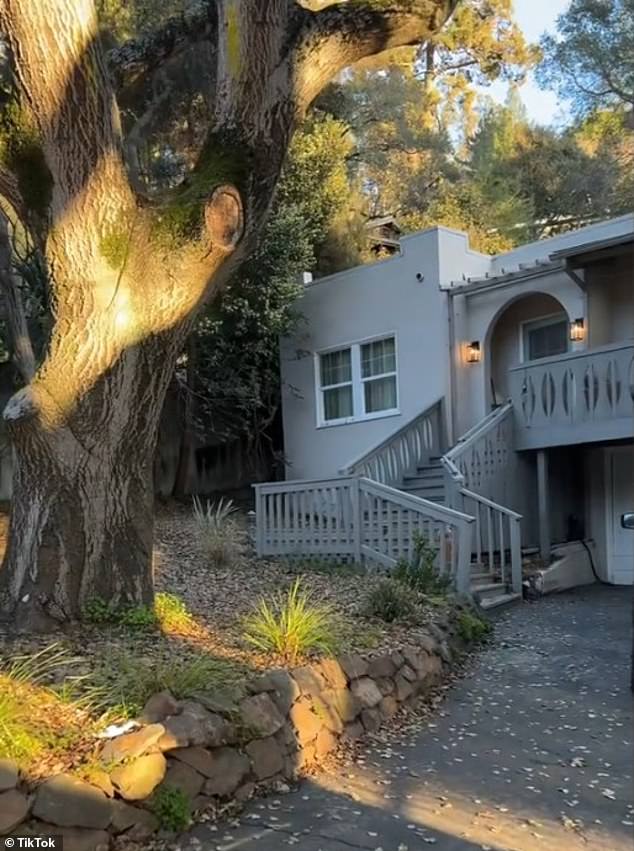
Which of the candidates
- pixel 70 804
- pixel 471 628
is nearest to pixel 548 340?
pixel 471 628

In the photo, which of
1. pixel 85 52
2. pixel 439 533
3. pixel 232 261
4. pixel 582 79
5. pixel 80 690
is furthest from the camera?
pixel 582 79

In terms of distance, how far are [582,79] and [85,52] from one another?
20002 millimetres

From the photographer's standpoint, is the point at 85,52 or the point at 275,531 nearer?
the point at 85,52

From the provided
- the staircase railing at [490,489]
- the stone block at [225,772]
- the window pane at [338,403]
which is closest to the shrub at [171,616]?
the stone block at [225,772]

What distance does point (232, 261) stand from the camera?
20.1 ft

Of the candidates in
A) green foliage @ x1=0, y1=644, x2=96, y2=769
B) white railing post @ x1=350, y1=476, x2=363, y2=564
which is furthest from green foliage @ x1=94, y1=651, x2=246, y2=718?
white railing post @ x1=350, y1=476, x2=363, y2=564

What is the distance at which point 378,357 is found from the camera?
537 inches

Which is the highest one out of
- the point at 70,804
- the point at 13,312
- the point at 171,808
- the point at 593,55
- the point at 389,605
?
the point at 593,55

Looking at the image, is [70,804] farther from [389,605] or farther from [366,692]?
[389,605]

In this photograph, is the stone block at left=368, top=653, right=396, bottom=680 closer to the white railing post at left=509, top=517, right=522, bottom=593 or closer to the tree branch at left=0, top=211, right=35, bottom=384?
the white railing post at left=509, top=517, right=522, bottom=593

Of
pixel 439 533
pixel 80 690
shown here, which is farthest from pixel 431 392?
pixel 80 690

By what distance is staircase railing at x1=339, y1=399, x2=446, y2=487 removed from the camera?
11453 millimetres

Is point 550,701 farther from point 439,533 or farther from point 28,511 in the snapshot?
point 28,511

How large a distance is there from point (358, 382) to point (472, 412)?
224cm
